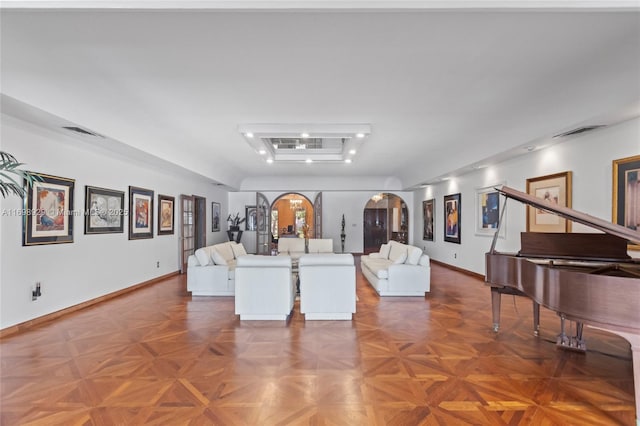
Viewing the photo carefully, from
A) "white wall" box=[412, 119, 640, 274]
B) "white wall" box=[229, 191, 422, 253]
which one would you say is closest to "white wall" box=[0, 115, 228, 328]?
"white wall" box=[229, 191, 422, 253]

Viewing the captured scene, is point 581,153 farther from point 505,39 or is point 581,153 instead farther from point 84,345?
point 84,345

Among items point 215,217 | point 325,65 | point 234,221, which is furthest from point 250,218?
point 325,65

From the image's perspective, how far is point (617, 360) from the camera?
9.73ft

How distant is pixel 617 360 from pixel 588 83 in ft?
9.31

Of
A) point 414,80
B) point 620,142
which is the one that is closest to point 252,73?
point 414,80

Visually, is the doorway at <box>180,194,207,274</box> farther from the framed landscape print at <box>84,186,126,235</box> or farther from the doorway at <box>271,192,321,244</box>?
the doorway at <box>271,192,321,244</box>

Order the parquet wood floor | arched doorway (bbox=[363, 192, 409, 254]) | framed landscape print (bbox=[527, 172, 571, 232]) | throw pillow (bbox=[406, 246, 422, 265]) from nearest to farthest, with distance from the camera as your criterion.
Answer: the parquet wood floor, framed landscape print (bbox=[527, 172, 571, 232]), throw pillow (bbox=[406, 246, 422, 265]), arched doorway (bbox=[363, 192, 409, 254])

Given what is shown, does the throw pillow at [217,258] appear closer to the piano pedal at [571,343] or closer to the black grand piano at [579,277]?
the black grand piano at [579,277]

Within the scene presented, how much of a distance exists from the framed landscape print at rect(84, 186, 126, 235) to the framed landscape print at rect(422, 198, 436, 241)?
843 centimetres

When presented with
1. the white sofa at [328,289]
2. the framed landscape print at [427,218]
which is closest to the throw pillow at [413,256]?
the white sofa at [328,289]

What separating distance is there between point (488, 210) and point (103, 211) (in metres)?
7.55

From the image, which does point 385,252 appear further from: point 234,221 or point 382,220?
point 382,220

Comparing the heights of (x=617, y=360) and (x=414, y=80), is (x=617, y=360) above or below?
below

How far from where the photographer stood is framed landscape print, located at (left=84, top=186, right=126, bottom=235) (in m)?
4.91
